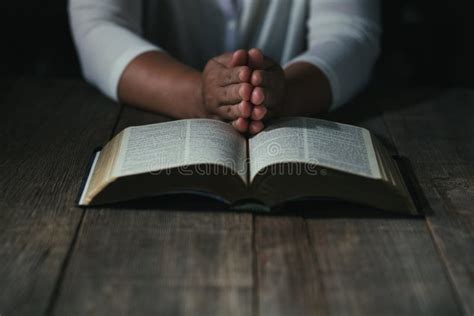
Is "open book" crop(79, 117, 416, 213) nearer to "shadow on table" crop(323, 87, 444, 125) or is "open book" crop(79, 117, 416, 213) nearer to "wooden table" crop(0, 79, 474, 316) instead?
"wooden table" crop(0, 79, 474, 316)

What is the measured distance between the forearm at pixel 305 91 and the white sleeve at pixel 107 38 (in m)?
0.29

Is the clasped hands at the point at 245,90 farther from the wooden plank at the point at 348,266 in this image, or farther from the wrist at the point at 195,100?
the wooden plank at the point at 348,266

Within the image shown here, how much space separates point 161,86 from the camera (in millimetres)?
1208

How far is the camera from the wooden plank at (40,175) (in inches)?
29.8

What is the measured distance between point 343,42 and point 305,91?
8.8 inches

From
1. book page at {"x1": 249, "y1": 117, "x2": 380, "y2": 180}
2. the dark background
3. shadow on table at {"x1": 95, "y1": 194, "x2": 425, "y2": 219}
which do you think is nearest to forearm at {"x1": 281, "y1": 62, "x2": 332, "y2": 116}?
book page at {"x1": 249, "y1": 117, "x2": 380, "y2": 180}

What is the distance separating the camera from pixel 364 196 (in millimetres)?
886

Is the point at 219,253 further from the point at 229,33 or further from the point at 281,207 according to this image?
the point at 229,33

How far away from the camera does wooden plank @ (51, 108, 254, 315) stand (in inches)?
28.3

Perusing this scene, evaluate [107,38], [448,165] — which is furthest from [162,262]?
[107,38]

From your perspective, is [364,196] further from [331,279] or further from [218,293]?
[218,293]

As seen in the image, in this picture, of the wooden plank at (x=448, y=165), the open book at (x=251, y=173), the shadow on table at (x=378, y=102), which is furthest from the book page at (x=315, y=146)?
the shadow on table at (x=378, y=102)

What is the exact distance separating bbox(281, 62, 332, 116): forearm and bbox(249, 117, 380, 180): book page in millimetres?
122

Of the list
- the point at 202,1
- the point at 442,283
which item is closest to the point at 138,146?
the point at 442,283
